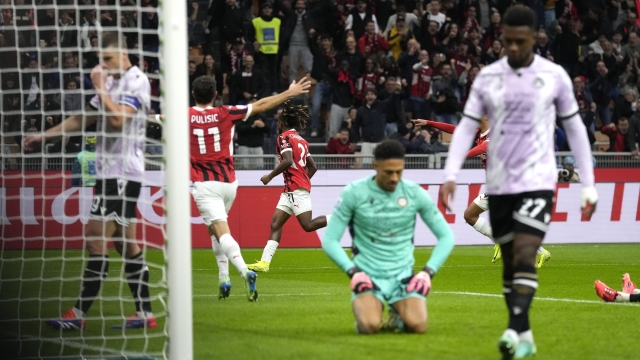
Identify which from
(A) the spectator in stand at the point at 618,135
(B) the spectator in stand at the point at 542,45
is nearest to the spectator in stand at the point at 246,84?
(B) the spectator in stand at the point at 542,45

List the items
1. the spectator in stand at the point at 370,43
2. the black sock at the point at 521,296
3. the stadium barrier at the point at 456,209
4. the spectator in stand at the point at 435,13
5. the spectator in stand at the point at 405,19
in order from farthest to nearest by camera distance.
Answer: the spectator in stand at the point at 435,13 → the spectator in stand at the point at 405,19 → the spectator in stand at the point at 370,43 → the stadium barrier at the point at 456,209 → the black sock at the point at 521,296

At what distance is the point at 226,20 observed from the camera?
21.1m

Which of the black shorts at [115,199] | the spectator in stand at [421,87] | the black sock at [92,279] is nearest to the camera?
the black shorts at [115,199]

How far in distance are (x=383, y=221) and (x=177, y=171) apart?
1.71 meters

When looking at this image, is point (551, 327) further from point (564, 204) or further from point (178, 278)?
point (564, 204)

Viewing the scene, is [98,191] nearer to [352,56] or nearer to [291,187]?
[291,187]

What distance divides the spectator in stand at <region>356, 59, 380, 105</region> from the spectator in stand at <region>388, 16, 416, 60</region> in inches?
48.3

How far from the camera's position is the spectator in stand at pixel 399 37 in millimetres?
22094

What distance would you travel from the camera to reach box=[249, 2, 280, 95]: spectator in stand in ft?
68.5

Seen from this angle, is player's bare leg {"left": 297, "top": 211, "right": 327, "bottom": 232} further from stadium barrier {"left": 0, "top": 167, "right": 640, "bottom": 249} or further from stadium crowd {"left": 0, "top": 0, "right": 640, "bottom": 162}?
stadium crowd {"left": 0, "top": 0, "right": 640, "bottom": 162}

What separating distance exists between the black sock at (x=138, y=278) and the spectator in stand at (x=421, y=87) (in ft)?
44.5

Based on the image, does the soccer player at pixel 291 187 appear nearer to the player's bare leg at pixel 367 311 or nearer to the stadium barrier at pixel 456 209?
the stadium barrier at pixel 456 209

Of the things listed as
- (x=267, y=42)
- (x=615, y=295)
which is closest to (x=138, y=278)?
(x=615, y=295)

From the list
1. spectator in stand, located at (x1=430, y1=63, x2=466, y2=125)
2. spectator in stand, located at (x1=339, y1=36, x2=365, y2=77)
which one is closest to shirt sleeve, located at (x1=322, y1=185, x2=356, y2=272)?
spectator in stand, located at (x1=339, y1=36, x2=365, y2=77)
